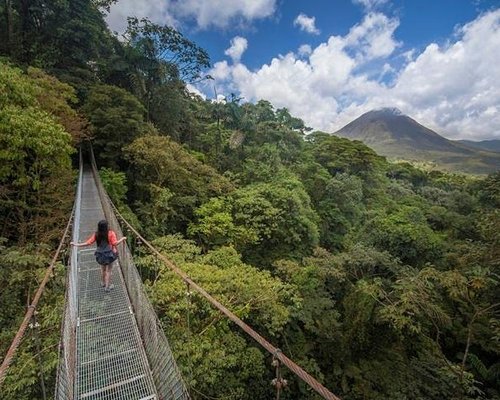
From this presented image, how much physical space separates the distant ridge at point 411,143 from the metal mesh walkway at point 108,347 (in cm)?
8592

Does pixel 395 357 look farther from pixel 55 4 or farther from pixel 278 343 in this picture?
pixel 55 4

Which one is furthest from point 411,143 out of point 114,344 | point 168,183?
point 114,344

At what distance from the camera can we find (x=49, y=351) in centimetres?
398

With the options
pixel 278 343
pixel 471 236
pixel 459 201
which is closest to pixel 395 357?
pixel 278 343

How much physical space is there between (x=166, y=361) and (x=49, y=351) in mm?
2603

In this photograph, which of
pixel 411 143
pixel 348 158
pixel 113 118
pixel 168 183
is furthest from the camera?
pixel 411 143

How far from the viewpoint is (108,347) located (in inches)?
117

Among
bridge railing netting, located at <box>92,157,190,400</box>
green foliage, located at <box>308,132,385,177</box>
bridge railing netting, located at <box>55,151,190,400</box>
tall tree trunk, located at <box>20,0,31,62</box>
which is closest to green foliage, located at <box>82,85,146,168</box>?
tall tree trunk, located at <box>20,0,31,62</box>

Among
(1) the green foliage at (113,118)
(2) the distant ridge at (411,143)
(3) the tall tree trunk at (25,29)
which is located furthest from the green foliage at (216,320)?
(2) the distant ridge at (411,143)

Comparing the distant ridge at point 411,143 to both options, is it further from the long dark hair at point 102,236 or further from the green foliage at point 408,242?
the long dark hair at point 102,236

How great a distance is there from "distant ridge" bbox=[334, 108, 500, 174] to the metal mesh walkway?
282ft

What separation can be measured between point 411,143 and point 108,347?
122 metres

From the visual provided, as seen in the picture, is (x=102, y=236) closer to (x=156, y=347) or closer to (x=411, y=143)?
(x=156, y=347)

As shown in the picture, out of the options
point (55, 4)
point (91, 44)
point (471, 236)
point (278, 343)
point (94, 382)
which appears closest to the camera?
point (94, 382)
